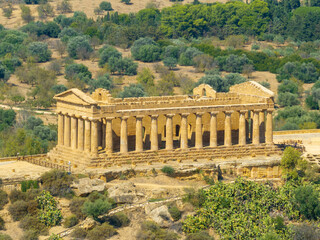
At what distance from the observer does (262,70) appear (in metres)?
178

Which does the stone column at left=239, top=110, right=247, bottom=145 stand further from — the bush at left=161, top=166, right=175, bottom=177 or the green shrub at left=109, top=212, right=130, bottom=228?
the green shrub at left=109, top=212, right=130, bottom=228

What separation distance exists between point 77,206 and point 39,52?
97917 millimetres

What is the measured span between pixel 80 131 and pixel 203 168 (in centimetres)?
1179

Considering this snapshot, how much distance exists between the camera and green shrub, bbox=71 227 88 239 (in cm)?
8175

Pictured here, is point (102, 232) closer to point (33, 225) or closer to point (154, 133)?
point (33, 225)

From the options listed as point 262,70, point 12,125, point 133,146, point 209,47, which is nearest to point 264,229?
point 133,146

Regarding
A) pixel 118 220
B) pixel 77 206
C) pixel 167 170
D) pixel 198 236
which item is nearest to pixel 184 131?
pixel 167 170

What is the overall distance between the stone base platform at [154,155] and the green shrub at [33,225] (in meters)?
8.98

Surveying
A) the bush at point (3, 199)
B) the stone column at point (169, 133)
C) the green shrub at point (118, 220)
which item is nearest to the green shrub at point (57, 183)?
the bush at point (3, 199)

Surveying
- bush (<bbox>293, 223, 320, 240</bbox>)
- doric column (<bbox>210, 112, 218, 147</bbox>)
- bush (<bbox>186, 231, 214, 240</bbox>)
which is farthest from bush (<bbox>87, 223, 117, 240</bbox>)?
doric column (<bbox>210, 112, 218, 147</bbox>)

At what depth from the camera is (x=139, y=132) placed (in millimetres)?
92062

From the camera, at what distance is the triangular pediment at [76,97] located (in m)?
90.3

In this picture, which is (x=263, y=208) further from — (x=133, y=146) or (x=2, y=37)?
(x=2, y=37)

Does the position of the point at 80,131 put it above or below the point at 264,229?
above
